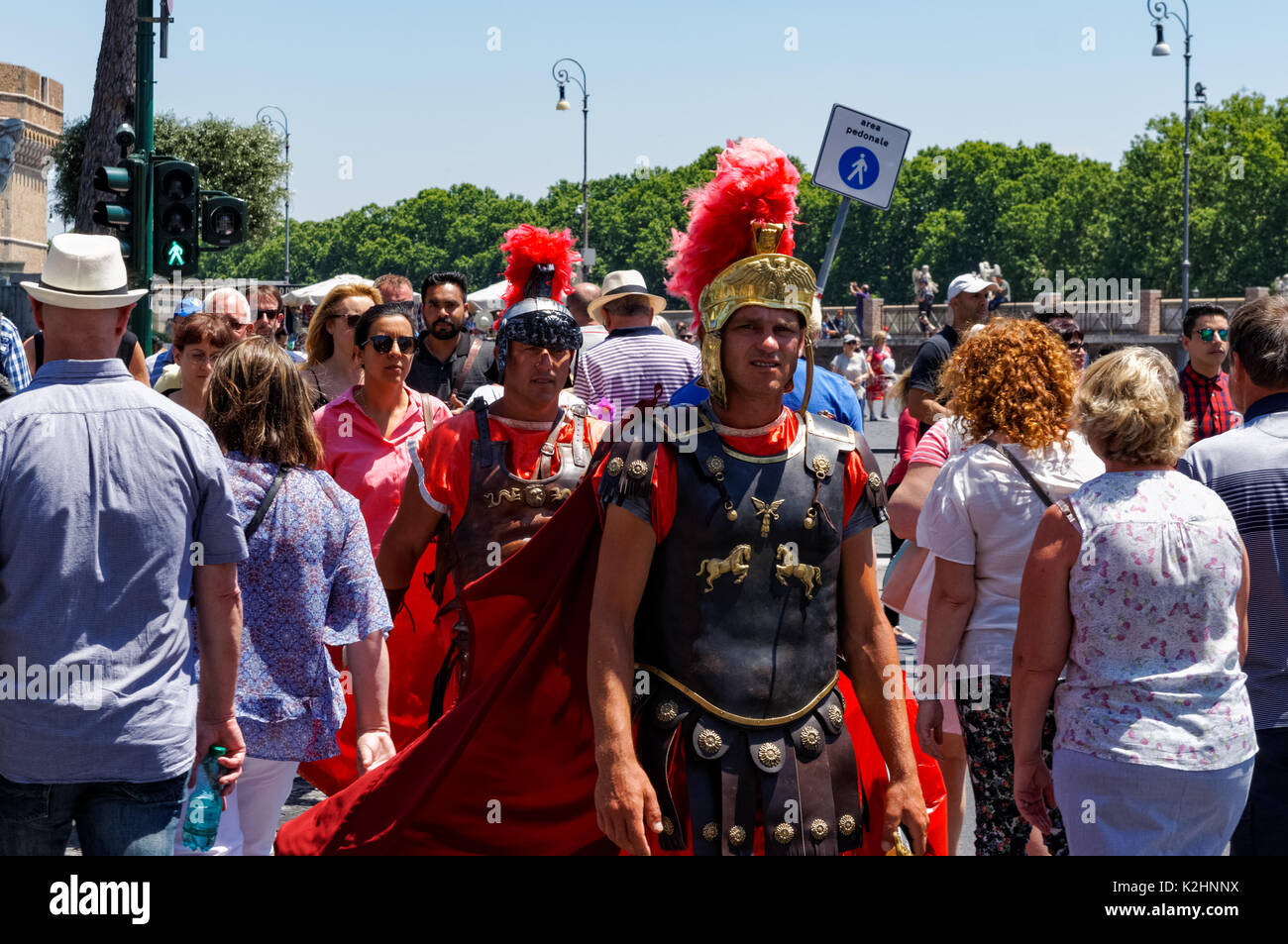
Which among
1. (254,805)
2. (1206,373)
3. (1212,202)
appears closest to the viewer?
(254,805)

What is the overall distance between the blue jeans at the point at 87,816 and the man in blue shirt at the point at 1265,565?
271 centimetres

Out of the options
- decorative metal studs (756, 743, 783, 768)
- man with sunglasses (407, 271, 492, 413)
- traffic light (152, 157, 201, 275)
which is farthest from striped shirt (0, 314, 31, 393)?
traffic light (152, 157, 201, 275)

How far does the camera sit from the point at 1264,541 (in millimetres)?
3793

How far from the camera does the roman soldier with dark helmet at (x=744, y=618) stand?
321 centimetres

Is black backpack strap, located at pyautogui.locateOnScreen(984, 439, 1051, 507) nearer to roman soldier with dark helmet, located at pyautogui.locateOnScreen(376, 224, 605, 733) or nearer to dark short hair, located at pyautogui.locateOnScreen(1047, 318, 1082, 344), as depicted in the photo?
roman soldier with dark helmet, located at pyautogui.locateOnScreen(376, 224, 605, 733)

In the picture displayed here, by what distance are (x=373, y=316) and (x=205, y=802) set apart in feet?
9.81

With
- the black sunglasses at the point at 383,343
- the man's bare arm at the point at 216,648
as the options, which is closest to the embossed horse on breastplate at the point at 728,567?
the man's bare arm at the point at 216,648

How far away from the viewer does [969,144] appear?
10450cm

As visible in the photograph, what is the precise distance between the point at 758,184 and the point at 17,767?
6.94ft

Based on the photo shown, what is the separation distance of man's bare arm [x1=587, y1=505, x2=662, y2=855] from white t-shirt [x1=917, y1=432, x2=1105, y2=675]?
1286 millimetres


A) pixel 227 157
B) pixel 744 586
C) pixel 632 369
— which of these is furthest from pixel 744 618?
pixel 227 157

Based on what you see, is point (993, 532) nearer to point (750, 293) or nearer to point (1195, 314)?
point (750, 293)

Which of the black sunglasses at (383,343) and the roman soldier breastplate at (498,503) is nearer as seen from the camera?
the roman soldier breastplate at (498,503)

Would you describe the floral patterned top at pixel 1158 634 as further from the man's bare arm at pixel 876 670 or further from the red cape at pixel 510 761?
the red cape at pixel 510 761
